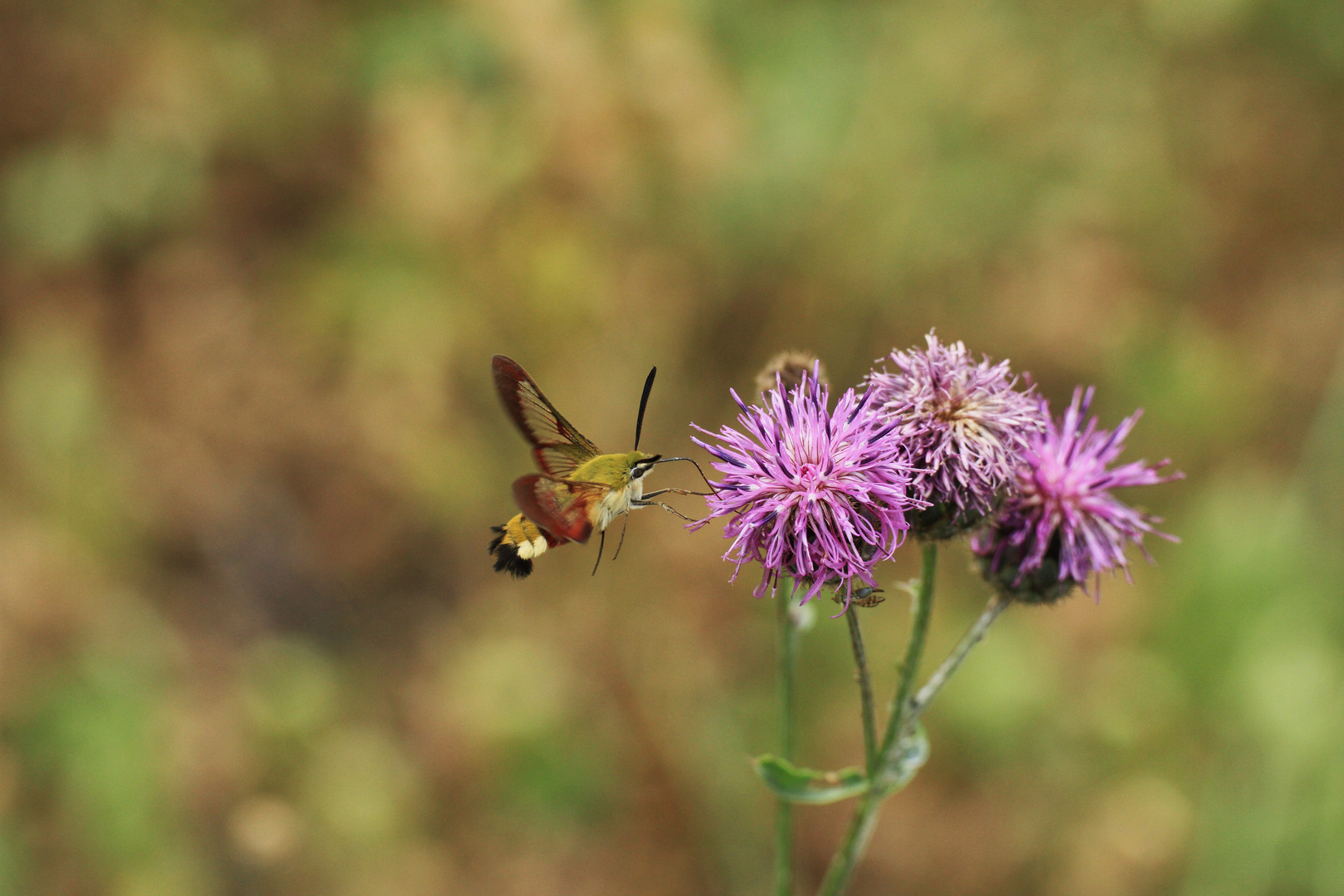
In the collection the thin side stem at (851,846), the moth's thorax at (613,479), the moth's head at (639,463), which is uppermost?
the moth's head at (639,463)

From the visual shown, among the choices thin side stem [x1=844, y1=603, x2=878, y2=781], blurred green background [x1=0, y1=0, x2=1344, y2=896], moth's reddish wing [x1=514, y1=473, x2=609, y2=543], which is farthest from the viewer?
blurred green background [x1=0, y1=0, x2=1344, y2=896]

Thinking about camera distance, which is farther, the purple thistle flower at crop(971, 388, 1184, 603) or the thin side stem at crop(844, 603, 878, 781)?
the purple thistle flower at crop(971, 388, 1184, 603)

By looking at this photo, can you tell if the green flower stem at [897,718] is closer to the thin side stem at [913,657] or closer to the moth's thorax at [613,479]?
the thin side stem at [913,657]

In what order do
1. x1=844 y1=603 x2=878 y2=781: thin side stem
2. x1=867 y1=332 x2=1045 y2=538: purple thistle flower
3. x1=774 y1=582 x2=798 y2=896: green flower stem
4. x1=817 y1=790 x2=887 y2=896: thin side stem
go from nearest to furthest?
x1=844 y1=603 x2=878 y2=781: thin side stem → x1=867 y1=332 x2=1045 y2=538: purple thistle flower → x1=817 y1=790 x2=887 y2=896: thin side stem → x1=774 y1=582 x2=798 y2=896: green flower stem

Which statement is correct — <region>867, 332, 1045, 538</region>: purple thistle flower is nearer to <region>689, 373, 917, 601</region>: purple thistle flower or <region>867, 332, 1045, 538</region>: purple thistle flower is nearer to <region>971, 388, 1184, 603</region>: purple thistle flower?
<region>689, 373, 917, 601</region>: purple thistle flower

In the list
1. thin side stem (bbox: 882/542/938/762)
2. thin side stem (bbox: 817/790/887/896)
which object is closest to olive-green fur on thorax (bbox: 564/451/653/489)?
thin side stem (bbox: 882/542/938/762)

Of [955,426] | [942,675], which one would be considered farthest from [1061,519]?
[942,675]

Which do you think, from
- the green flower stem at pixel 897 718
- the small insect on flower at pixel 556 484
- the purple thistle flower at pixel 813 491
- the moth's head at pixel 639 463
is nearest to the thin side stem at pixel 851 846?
the green flower stem at pixel 897 718

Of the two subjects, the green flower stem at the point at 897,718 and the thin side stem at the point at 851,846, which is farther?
the thin side stem at the point at 851,846
